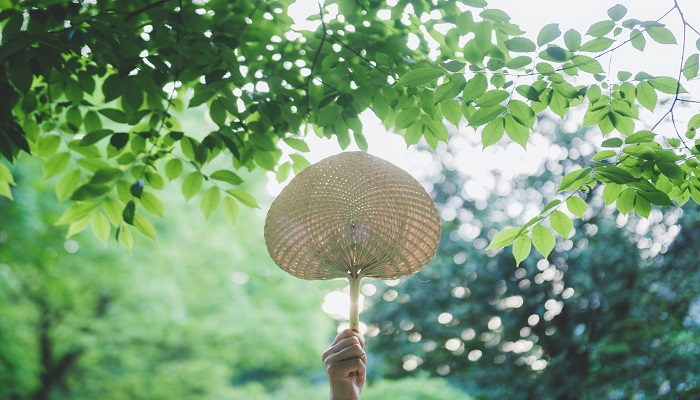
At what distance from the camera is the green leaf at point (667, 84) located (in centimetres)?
134

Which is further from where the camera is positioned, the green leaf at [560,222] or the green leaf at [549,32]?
the green leaf at [560,222]

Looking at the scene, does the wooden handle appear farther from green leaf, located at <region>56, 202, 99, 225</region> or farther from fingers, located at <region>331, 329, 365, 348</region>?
green leaf, located at <region>56, 202, 99, 225</region>

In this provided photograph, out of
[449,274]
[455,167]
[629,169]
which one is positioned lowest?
[629,169]

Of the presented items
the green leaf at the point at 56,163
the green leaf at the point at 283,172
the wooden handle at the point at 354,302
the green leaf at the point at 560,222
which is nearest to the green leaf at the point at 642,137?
the green leaf at the point at 560,222

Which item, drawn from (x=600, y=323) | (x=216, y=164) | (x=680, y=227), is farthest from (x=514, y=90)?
(x=216, y=164)

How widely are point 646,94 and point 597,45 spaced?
209 mm

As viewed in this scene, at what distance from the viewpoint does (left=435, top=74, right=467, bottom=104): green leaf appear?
4.48 ft

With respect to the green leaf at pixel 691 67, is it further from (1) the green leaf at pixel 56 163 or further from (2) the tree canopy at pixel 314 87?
(1) the green leaf at pixel 56 163

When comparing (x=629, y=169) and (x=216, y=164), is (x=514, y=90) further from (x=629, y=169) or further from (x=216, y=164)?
(x=216, y=164)

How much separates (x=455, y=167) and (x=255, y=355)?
147 inches

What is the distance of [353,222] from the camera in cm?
133

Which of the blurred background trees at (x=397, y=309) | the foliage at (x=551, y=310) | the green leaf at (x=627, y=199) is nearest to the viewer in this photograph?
the green leaf at (x=627, y=199)

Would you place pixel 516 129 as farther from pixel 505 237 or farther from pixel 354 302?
pixel 354 302

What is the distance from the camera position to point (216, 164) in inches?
300
